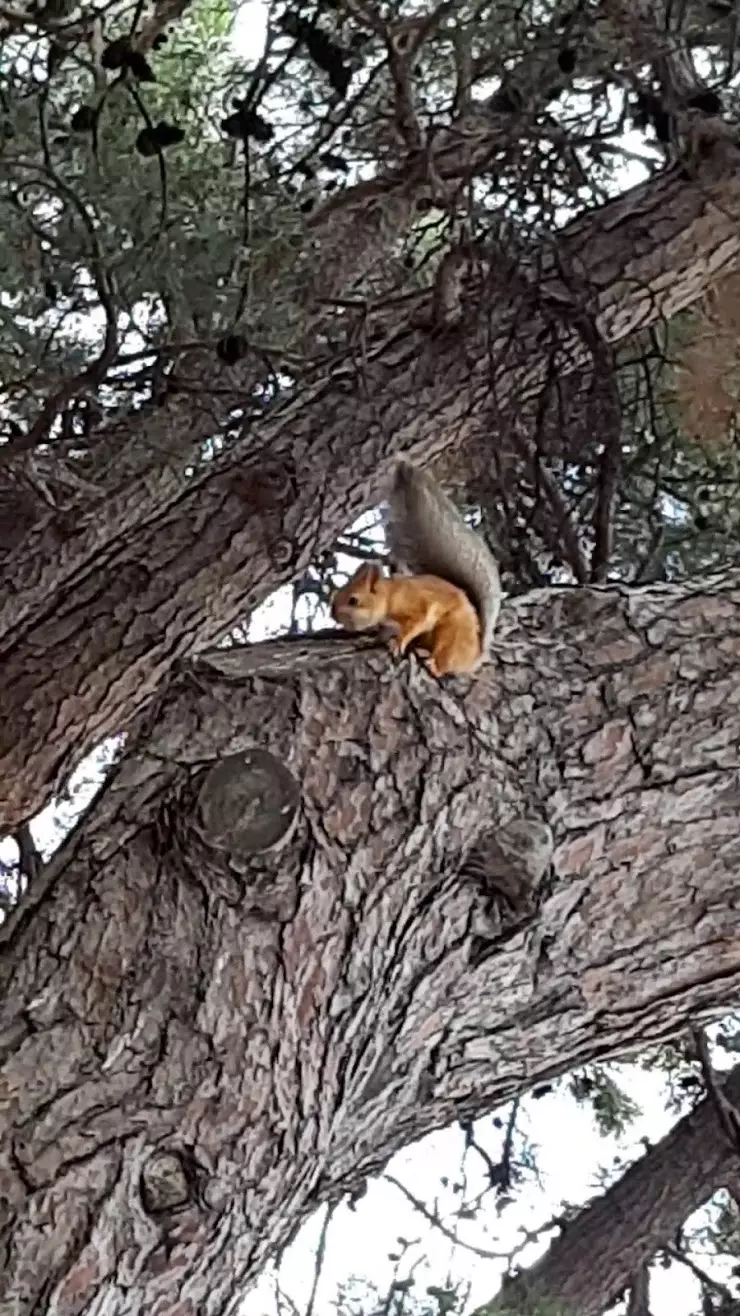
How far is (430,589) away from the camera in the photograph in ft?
4.19

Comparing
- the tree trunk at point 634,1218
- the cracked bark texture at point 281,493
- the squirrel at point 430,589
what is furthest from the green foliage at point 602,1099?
the squirrel at point 430,589

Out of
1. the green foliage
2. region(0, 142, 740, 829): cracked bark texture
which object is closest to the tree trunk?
the green foliage

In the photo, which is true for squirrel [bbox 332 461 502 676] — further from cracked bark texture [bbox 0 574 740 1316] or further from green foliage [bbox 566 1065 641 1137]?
green foliage [bbox 566 1065 641 1137]

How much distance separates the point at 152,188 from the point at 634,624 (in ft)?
2.39

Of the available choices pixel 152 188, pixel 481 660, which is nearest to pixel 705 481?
pixel 152 188

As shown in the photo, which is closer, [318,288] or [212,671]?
[212,671]

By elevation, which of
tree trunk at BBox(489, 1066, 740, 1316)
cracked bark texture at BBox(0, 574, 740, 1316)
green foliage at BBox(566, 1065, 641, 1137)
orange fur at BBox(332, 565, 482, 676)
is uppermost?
green foliage at BBox(566, 1065, 641, 1137)

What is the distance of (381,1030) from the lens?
1138 mm

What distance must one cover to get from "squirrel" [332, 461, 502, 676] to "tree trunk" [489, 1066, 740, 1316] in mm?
687

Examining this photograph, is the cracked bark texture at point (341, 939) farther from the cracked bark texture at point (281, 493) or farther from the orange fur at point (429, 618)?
the cracked bark texture at point (281, 493)

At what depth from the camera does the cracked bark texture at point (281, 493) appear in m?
1.69

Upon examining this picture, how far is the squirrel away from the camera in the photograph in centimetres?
127

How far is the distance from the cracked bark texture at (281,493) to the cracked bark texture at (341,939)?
0.40m

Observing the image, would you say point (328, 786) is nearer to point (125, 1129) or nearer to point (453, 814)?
point (453, 814)
